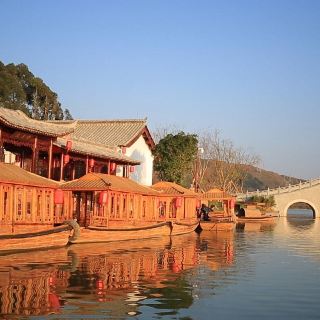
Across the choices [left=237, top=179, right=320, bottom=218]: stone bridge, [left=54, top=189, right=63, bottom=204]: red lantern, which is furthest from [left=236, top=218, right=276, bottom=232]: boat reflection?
[left=54, top=189, right=63, bottom=204]: red lantern

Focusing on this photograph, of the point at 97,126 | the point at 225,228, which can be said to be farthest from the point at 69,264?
the point at 97,126

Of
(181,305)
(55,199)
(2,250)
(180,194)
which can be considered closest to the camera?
(181,305)

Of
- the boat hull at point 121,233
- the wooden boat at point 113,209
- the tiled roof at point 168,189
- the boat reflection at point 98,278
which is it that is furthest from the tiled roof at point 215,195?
the boat reflection at point 98,278

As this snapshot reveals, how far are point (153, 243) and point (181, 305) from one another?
471 inches

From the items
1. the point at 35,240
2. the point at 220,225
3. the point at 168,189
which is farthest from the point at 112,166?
the point at 35,240

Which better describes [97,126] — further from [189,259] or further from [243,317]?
[243,317]

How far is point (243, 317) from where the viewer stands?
8.31 metres

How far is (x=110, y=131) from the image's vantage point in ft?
115

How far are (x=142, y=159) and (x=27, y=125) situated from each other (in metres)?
16.2

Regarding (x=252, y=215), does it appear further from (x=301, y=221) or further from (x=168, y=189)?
(x=168, y=189)

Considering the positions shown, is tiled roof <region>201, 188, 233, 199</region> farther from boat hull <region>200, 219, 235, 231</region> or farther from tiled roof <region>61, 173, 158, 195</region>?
tiled roof <region>61, 173, 158, 195</region>

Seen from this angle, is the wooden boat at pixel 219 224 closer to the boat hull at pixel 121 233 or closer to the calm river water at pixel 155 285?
the boat hull at pixel 121 233

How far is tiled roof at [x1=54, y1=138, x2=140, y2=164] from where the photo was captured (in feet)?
81.9

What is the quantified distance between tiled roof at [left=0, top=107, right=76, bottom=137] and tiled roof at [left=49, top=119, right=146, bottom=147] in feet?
32.6
